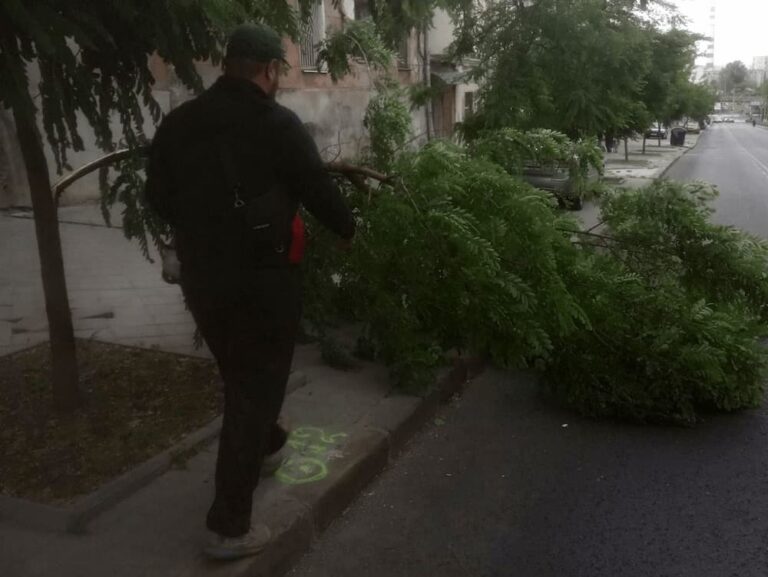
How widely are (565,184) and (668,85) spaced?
17383mm

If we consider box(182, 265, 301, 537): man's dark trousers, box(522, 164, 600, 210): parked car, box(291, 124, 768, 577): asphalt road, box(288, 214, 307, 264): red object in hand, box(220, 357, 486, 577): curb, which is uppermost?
box(288, 214, 307, 264): red object in hand

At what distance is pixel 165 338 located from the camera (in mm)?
5848

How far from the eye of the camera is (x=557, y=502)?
12.8 feet

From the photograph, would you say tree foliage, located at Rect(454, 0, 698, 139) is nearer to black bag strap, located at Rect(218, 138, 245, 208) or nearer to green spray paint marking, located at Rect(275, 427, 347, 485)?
green spray paint marking, located at Rect(275, 427, 347, 485)

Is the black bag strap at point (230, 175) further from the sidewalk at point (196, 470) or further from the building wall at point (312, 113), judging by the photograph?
the building wall at point (312, 113)

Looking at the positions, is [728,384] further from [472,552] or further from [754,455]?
[472,552]

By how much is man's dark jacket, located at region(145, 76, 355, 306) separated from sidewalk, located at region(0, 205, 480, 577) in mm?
1004

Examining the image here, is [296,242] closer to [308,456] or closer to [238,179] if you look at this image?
[238,179]

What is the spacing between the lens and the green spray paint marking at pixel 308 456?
376 centimetres

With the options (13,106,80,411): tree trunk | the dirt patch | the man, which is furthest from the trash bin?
the man

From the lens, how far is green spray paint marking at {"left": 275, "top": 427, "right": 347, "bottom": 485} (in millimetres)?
3761

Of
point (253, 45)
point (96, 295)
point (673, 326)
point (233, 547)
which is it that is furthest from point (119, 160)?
point (96, 295)

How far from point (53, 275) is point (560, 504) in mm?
2733

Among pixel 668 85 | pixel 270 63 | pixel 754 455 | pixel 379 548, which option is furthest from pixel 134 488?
pixel 668 85
